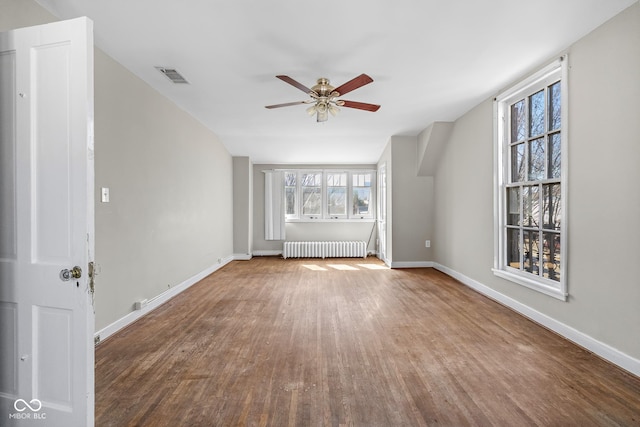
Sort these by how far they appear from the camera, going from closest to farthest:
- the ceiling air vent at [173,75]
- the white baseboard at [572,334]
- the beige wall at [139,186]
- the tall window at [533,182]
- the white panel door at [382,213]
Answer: the white baseboard at [572,334]
the beige wall at [139,186]
the tall window at [533,182]
the ceiling air vent at [173,75]
the white panel door at [382,213]

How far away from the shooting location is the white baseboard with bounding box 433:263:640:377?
2.04 m

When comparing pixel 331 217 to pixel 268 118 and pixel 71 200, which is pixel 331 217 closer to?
pixel 268 118

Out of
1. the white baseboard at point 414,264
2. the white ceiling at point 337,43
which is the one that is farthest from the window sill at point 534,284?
the white ceiling at point 337,43

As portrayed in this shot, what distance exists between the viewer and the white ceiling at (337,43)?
2.07 metres

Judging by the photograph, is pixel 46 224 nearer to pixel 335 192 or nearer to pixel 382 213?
pixel 382 213

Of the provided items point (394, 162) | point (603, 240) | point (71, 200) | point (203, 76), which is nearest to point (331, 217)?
point (394, 162)

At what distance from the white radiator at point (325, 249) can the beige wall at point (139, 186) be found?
7.83ft

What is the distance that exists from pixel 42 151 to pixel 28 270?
0.56 meters

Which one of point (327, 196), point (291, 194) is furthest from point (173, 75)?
point (327, 196)

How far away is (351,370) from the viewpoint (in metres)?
2.05

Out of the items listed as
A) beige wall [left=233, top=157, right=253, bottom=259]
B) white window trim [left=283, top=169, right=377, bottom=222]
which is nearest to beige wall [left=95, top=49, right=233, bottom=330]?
beige wall [left=233, top=157, right=253, bottom=259]

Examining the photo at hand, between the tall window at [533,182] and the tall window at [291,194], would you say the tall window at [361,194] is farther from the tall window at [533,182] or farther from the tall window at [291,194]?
the tall window at [533,182]

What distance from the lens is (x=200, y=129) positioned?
4711 mm

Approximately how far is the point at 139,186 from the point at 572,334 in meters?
4.34
